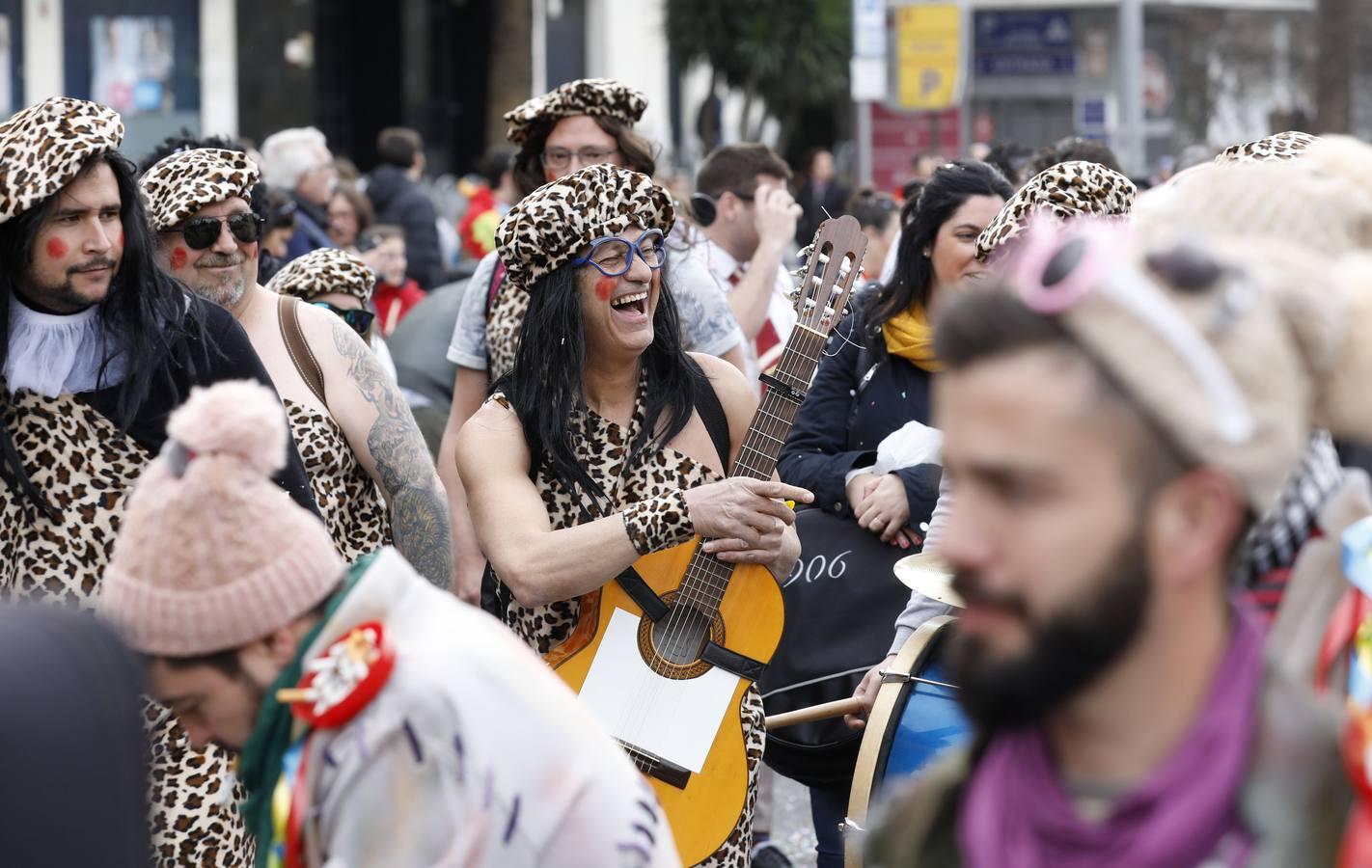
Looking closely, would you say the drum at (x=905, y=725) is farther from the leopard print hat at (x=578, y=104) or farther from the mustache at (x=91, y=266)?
the leopard print hat at (x=578, y=104)

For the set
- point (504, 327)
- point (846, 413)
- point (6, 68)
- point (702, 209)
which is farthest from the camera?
point (6, 68)

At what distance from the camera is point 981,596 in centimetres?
181

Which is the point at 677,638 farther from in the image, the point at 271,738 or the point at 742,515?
the point at 271,738

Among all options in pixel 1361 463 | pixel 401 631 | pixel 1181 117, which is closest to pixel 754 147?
pixel 1361 463

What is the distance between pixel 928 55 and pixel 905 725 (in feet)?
47.6

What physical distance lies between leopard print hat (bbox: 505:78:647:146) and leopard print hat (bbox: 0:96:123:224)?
2.12m

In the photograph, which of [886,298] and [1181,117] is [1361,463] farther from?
[1181,117]

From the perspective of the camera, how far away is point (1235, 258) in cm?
185

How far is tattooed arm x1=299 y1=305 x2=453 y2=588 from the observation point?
460 centimetres

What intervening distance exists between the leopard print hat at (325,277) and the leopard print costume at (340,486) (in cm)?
133


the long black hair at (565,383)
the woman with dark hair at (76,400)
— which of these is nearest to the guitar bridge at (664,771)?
the long black hair at (565,383)

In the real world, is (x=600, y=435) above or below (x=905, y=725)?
above

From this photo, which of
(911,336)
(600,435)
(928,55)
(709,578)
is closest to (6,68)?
(928,55)

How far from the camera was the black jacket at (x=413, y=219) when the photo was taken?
1152cm
